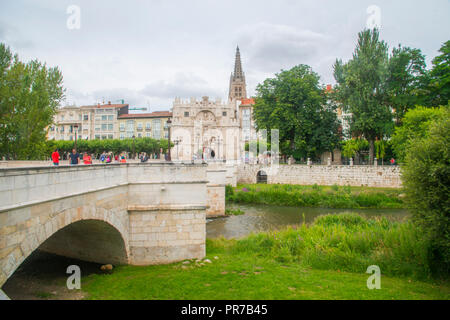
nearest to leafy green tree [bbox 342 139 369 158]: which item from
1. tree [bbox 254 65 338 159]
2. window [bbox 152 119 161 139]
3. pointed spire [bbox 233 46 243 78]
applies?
tree [bbox 254 65 338 159]

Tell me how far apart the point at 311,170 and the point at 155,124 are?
3890 centimetres

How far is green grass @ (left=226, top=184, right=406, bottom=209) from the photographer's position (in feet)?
94.7

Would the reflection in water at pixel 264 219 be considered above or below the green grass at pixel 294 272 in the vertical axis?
below

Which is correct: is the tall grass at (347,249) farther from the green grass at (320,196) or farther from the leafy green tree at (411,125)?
the green grass at (320,196)

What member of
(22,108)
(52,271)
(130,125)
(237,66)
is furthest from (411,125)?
(237,66)

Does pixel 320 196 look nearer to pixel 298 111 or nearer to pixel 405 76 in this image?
pixel 298 111

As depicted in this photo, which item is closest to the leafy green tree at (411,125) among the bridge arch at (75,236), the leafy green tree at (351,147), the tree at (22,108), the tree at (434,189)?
the leafy green tree at (351,147)

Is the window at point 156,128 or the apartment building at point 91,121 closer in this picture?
the window at point 156,128

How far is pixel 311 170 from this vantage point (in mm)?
37438

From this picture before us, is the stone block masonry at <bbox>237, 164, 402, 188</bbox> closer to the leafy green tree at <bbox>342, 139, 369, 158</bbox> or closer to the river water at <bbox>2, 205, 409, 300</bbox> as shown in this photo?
the leafy green tree at <bbox>342, 139, 369, 158</bbox>

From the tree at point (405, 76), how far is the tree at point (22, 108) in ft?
108

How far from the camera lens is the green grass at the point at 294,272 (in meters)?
9.17
